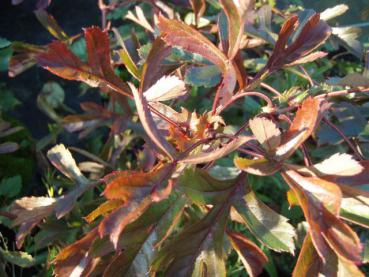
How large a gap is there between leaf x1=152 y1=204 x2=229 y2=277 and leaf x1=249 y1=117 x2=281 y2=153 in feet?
0.38

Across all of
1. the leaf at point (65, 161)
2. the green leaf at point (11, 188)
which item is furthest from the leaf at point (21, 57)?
the leaf at point (65, 161)

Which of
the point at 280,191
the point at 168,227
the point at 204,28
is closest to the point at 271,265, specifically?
the point at 280,191

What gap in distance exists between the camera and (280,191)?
1.88 m

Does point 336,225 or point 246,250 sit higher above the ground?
point 336,225

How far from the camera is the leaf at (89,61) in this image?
2.38 ft

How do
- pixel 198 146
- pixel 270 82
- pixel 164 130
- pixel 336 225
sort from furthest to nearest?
1. pixel 270 82
2. pixel 164 130
3. pixel 198 146
4. pixel 336 225

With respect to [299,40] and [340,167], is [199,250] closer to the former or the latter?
[340,167]

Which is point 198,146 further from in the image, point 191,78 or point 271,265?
point 271,265

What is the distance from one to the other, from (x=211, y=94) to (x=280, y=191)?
0.57 m

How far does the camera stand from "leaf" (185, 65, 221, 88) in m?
0.93

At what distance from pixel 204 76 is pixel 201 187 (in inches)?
12.3

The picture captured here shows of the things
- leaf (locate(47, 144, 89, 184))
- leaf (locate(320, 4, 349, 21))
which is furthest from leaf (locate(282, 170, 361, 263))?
leaf (locate(320, 4, 349, 21))

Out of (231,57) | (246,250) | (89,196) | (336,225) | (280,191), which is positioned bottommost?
(280,191)

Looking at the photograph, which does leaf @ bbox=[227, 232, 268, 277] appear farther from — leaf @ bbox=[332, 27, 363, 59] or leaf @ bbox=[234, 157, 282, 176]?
leaf @ bbox=[332, 27, 363, 59]
